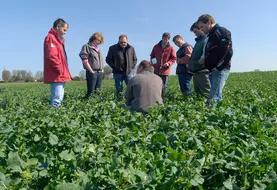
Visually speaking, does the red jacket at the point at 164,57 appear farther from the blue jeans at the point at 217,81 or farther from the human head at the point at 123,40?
the blue jeans at the point at 217,81

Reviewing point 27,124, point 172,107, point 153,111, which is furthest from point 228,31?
point 27,124

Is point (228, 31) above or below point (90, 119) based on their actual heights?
above

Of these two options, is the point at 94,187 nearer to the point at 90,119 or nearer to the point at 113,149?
the point at 113,149

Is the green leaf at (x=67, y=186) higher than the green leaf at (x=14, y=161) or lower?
lower

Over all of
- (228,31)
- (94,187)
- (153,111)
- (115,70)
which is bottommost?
(94,187)

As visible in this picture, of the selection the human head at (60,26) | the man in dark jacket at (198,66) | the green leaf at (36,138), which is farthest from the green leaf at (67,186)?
the man in dark jacket at (198,66)

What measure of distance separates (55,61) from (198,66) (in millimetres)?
3037

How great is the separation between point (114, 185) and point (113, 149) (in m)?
0.92

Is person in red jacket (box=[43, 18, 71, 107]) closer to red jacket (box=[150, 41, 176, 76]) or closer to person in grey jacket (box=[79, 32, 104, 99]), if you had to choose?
person in grey jacket (box=[79, 32, 104, 99])

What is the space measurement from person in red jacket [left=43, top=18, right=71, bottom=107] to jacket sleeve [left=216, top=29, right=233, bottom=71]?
315cm

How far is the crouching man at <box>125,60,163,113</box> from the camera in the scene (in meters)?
5.00

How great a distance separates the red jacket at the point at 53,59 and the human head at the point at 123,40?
6.60 ft

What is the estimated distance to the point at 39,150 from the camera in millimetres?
2699

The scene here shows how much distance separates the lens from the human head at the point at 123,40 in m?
7.73
